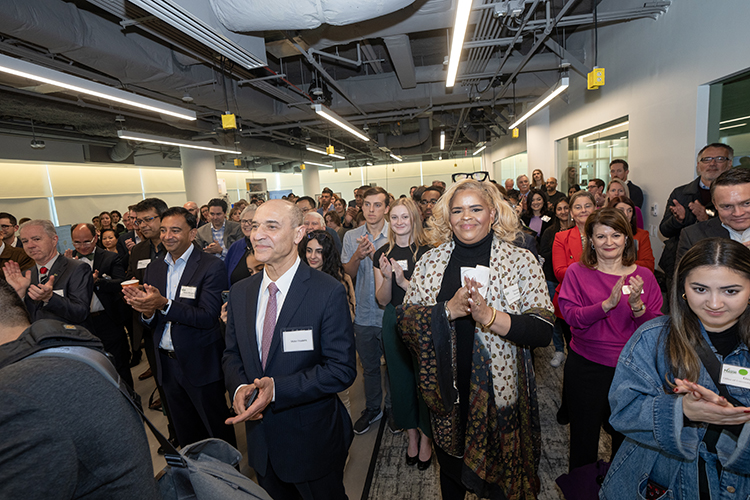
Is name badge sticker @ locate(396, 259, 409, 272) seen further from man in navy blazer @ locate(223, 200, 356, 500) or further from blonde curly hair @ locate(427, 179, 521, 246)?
man in navy blazer @ locate(223, 200, 356, 500)

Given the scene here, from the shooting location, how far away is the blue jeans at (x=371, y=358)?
296 centimetres

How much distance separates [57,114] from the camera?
6.89 metres

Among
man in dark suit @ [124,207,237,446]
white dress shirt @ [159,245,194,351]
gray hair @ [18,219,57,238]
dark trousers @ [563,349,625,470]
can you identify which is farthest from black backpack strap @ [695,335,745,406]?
gray hair @ [18,219,57,238]

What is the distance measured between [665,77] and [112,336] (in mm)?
6680

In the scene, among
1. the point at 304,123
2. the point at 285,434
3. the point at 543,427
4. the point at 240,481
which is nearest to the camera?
the point at 240,481

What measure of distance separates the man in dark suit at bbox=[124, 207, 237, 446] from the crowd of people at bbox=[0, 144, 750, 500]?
1 centimetres

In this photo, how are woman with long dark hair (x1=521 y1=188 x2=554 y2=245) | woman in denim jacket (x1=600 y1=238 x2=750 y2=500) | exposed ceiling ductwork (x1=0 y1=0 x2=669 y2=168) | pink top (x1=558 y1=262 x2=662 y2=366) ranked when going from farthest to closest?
woman with long dark hair (x1=521 y1=188 x2=554 y2=245) < exposed ceiling ductwork (x1=0 y1=0 x2=669 y2=168) < pink top (x1=558 y1=262 x2=662 y2=366) < woman in denim jacket (x1=600 y1=238 x2=750 y2=500)

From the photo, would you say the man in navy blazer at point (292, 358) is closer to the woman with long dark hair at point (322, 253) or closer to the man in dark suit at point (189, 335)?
the man in dark suit at point (189, 335)

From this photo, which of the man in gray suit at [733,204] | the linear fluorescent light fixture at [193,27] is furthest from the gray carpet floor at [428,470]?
the linear fluorescent light fixture at [193,27]

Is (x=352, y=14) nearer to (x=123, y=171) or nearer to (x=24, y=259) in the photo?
(x=24, y=259)

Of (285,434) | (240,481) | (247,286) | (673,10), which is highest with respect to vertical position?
(673,10)

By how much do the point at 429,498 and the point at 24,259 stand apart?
4448 mm

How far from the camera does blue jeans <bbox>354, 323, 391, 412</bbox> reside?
2.96 metres

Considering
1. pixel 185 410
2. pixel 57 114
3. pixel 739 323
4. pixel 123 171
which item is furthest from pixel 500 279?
pixel 123 171
